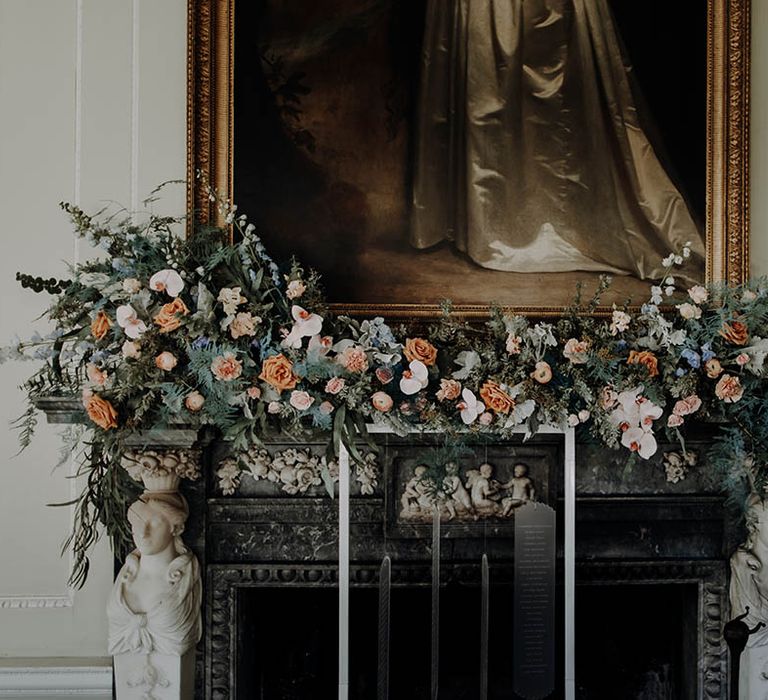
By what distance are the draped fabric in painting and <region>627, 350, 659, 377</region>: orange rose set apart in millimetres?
651

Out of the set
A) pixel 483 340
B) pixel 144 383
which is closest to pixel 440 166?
pixel 483 340

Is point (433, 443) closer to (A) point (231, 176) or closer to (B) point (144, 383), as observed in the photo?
(B) point (144, 383)

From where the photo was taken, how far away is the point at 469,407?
8.53ft

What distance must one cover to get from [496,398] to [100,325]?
123cm

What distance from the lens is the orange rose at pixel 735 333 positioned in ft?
8.79

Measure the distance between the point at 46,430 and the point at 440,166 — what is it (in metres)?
1.80

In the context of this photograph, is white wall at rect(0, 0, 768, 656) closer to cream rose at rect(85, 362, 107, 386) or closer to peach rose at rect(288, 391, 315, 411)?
cream rose at rect(85, 362, 107, 386)

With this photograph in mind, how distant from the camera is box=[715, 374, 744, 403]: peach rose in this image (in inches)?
104

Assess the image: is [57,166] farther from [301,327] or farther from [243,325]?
[301,327]

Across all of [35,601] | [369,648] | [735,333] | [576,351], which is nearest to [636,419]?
[576,351]

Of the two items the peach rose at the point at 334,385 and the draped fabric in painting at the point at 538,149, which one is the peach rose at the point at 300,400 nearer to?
the peach rose at the point at 334,385

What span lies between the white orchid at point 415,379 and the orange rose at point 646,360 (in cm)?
68

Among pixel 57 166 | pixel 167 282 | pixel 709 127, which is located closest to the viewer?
pixel 167 282

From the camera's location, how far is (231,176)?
3131mm
